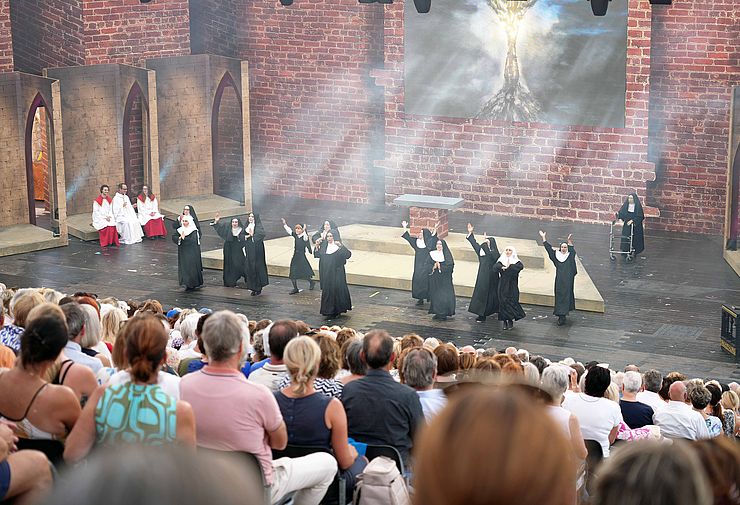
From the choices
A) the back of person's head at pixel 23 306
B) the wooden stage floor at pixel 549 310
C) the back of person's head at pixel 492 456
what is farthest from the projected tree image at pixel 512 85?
the back of person's head at pixel 492 456

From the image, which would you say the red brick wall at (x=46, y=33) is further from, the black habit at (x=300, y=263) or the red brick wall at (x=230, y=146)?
the black habit at (x=300, y=263)

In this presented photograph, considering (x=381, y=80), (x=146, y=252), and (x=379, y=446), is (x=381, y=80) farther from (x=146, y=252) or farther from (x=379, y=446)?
(x=379, y=446)

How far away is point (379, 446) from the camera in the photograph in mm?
5051

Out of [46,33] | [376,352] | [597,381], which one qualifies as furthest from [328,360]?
[46,33]

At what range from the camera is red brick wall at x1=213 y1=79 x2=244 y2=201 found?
909 inches

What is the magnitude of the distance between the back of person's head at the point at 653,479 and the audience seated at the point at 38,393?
116 inches

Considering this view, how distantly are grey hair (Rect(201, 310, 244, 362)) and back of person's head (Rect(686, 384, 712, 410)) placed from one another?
415 centimetres

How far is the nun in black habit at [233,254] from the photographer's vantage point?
16.3 m

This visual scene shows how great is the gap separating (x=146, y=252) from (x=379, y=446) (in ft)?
45.8

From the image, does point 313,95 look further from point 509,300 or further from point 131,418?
point 131,418

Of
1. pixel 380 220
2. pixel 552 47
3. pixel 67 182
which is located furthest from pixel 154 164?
pixel 552 47

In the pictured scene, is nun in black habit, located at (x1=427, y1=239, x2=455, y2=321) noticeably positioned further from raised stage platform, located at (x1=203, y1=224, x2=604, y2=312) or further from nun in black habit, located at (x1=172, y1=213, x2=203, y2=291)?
nun in black habit, located at (x1=172, y1=213, x2=203, y2=291)

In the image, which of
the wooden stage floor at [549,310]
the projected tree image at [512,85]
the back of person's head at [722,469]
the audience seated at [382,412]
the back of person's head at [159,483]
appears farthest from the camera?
the projected tree image at [512,85]

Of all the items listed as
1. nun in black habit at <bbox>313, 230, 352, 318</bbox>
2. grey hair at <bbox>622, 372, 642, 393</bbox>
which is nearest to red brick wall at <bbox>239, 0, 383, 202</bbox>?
nun in black habit at <bbox>313, 230, 352, 318</bbox>
